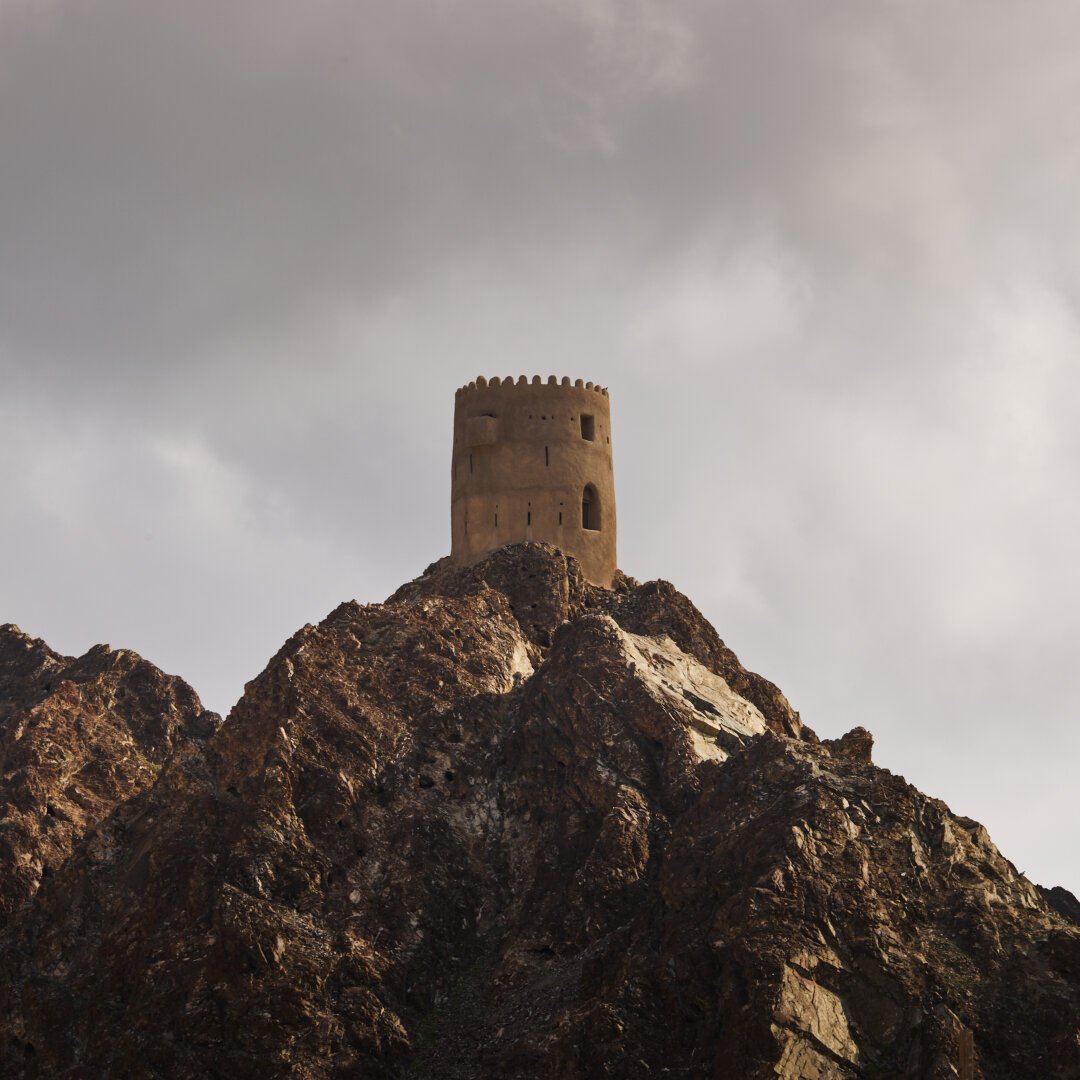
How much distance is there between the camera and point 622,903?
72062 millimetres

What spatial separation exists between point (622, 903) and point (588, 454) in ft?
94.4

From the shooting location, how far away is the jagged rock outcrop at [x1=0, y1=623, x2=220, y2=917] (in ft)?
285

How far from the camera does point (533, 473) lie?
308 feet

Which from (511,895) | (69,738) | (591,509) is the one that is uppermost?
(591,509)

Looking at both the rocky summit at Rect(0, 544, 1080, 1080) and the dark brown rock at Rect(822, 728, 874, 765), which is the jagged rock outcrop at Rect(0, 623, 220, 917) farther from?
the dark brown rock at Rect(822, 728, 874, 765)

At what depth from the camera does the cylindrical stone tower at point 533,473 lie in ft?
308

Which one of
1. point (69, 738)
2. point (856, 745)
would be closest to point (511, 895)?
point (856, 745)

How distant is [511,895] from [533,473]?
81.1 ft

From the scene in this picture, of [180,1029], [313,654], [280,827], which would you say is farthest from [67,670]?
[180,1029]

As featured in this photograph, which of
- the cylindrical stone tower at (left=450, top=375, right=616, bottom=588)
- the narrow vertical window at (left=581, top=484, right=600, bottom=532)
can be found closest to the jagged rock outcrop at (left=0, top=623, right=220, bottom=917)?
the cylindrical stone tower at (left=450, top=375, right=616, bottom=588)

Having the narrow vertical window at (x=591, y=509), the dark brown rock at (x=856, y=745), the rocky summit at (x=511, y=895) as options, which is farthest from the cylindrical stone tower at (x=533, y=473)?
the dark brown rock at (x=856, y=745)

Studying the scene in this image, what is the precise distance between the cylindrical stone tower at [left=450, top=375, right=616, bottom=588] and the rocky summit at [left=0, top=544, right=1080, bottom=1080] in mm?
5980

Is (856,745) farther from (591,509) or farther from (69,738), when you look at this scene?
(69,738)

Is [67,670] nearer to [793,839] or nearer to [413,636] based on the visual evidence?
[413,636]
